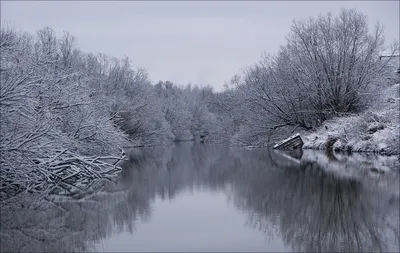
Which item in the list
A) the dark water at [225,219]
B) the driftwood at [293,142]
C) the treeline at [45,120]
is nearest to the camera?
the dark water at [225,219]

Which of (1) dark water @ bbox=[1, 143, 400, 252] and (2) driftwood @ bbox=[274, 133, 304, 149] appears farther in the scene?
(2) driftwood @ bbox=[274, 133, 304, 149]

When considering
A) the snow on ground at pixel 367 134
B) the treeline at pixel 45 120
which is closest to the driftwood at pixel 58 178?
the treeline at pixel 45 120

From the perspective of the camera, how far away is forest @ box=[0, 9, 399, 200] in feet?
42.4

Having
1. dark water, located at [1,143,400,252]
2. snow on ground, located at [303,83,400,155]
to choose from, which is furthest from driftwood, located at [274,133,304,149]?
dark water, located at [1,143,400,252]

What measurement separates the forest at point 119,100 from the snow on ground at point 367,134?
4.32 metres

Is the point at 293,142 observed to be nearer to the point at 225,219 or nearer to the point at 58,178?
the point at 58,178

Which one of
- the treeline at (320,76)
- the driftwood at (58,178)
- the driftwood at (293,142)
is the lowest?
the driftwood at (58,178)

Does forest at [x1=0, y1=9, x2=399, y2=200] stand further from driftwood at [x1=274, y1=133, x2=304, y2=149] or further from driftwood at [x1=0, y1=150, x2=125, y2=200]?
driftwood at [x1=274, y1=133, x2=304, y2=149]

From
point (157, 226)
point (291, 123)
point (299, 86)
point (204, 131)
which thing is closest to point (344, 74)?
point (299, 86)

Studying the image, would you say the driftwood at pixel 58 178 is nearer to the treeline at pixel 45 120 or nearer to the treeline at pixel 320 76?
the treeline at pixel 45 120

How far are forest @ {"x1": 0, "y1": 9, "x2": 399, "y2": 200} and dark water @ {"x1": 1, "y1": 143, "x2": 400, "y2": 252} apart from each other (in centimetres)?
217

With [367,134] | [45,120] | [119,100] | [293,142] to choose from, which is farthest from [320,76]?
[45,120]

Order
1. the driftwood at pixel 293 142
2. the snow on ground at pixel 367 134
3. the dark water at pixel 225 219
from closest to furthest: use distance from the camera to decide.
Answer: the dark water at pixel 225 219 < the snow on ground at pixel 367 134 < the driftwood at pixel 293 142

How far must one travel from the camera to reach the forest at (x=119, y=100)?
42.4 feet
